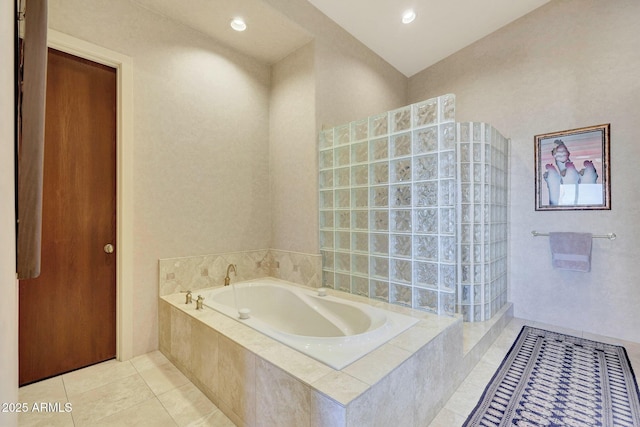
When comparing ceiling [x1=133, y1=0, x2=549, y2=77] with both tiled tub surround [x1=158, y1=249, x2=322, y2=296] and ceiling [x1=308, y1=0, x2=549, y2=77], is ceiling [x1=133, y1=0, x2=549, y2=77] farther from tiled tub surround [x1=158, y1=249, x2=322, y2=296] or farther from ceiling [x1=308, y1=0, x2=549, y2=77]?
tiled tub surround [x1=158, y1=249, x2=322, y2=296]

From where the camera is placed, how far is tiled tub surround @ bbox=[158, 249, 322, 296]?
8.00ft

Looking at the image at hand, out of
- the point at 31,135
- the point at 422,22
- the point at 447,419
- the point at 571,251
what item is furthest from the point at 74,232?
the point at 571,251

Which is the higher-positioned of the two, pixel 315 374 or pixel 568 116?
pixel 568 116

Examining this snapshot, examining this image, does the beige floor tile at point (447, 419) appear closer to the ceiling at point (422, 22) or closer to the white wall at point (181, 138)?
the white wall at point (181, 138)

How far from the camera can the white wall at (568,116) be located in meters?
2.51

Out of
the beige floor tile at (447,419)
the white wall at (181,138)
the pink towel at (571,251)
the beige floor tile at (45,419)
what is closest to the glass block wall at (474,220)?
the pink towel at (571,251)

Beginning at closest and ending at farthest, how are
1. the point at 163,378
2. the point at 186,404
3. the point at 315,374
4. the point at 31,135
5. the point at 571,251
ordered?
the point at 31,135 → the point at 315,374 → the point at 186,404 → the point at 163,378 → the point at 571,251

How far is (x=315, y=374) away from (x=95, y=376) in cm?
174

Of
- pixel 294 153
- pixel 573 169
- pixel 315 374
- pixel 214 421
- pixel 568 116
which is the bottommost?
pixel 214 421

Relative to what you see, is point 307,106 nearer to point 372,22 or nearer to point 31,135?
point 372,22

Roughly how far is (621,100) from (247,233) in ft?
11.6

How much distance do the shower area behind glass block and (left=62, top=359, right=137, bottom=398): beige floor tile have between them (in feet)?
5.48

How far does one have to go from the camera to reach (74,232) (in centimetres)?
205

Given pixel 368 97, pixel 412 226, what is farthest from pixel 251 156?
pixel 412 226
